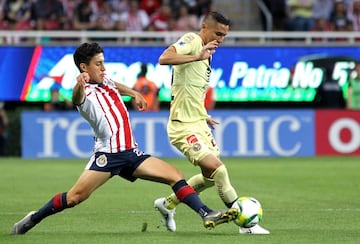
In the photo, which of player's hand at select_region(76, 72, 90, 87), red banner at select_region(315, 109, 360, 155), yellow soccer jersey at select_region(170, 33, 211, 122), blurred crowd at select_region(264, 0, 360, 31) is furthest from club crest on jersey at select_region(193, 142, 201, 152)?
blurred crowd at select_region(264, 0, 360, 31)

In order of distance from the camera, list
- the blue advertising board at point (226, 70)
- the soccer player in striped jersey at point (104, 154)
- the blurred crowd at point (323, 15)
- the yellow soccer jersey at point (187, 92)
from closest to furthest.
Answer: the soccer player in striped jersey at point (104, 154), the yellow soccer jersey at point (187, 92), the blue advertising board at point (226, 70), the blurred crowd at point (323, 15)

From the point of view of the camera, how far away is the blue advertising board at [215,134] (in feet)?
81.1

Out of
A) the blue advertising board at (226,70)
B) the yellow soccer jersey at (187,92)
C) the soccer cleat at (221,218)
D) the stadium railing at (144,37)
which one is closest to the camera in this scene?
the soccer cleat at (221,218)

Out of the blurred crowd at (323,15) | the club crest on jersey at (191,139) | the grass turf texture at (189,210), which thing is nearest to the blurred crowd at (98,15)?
the blurred crowd at (323,15)

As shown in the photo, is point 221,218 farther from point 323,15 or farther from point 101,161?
point 323,15

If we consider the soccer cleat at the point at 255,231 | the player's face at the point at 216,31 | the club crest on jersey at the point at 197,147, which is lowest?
the soccer cleat at the point at 255,231

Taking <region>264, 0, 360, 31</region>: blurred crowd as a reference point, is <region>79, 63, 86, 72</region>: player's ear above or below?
below

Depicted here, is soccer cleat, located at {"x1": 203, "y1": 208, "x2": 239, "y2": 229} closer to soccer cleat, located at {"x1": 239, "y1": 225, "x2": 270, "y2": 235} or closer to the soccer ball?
the soccer ball

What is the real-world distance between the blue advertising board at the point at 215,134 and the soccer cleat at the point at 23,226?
1433 cm

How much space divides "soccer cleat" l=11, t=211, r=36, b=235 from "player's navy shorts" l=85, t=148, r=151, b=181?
771mm

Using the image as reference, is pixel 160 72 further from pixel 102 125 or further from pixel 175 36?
pixel 102 125

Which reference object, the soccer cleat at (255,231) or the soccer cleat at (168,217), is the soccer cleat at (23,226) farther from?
the soccer cleat at (255,231)

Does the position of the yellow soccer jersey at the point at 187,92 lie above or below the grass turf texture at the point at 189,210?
above

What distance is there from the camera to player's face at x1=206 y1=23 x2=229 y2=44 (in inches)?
424
